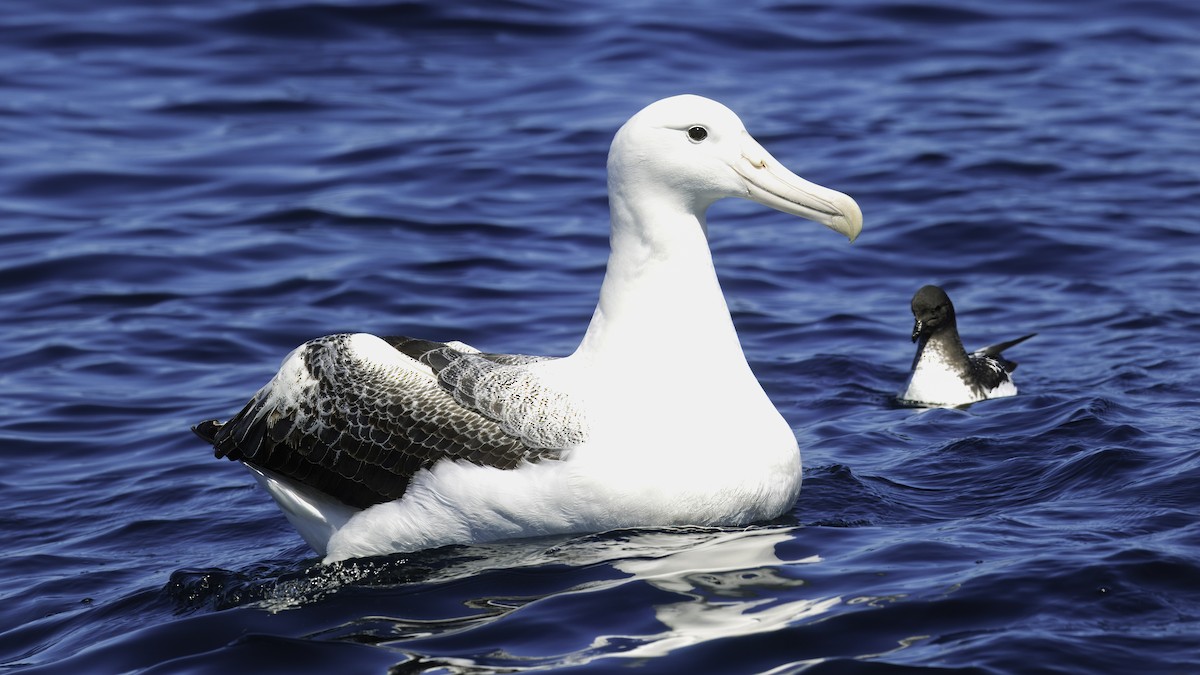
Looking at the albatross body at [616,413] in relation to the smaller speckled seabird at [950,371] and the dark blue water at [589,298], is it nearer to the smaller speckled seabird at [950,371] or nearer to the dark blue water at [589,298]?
the dark blue water at [589,298]

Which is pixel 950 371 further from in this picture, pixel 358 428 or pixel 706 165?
pixel 358 428

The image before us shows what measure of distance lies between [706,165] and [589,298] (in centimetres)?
550

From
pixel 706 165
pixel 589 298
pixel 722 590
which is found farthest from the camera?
pixel 589 298

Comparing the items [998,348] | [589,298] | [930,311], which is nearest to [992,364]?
[998,348]

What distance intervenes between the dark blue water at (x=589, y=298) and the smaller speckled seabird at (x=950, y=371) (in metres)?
0.22

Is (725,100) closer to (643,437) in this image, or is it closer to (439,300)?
(439,300)

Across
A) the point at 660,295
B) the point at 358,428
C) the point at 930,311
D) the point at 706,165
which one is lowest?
the point at 930,311

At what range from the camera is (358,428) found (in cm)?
780

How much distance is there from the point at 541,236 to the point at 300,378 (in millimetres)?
6614

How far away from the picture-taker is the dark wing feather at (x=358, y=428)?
748 centimetres

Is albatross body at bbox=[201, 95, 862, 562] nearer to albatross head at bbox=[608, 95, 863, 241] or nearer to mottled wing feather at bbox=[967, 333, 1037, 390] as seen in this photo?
albatross head at bbox=[608, 95, 863, 241]

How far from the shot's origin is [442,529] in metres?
7.51

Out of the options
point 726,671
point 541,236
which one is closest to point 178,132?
point 541,236

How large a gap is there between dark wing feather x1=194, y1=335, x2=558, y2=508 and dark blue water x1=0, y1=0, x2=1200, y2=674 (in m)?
0.39
